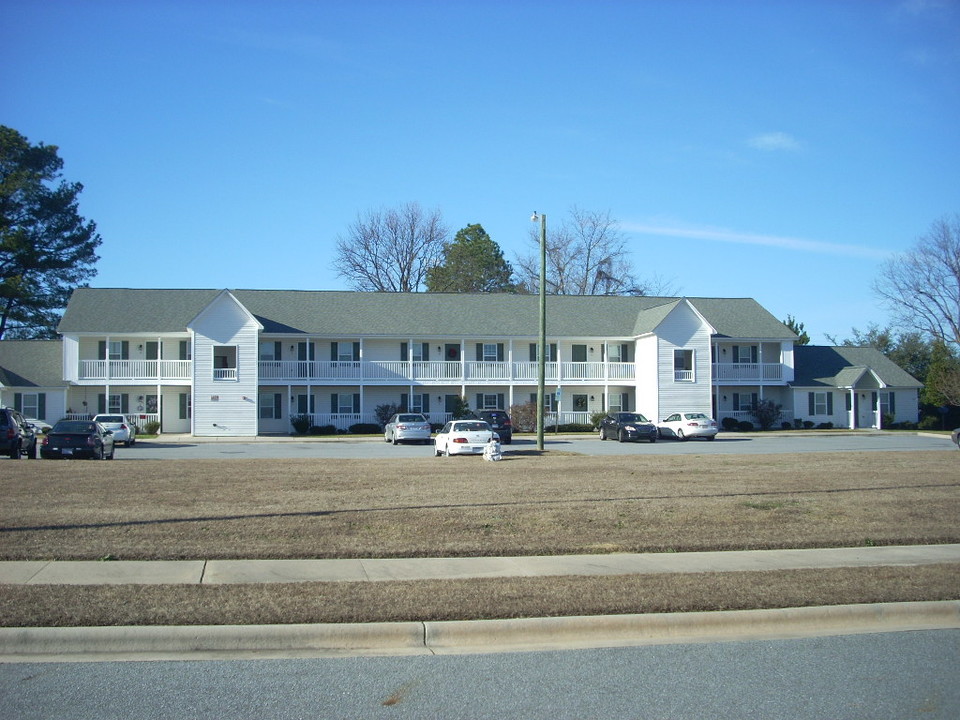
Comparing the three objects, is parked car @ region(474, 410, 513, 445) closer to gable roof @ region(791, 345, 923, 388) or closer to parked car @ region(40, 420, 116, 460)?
parked car @ region(40, 420, 116, 460)

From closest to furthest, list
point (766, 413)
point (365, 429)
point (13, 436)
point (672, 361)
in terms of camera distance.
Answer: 1. point (13, 436)
2. point (365, 429)
3. point (672, 361)
4. point (766, 413)

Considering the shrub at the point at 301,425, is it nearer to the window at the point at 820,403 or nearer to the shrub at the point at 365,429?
the shrub at the point at 365,429

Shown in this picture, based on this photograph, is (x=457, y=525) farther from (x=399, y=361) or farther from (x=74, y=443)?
(x=399, y=361)

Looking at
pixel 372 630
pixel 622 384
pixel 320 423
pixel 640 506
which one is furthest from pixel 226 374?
pixel 372 630

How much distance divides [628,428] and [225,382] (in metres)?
21.4

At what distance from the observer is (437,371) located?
51625 mm

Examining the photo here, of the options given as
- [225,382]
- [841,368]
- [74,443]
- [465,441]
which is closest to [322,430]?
[225,382]

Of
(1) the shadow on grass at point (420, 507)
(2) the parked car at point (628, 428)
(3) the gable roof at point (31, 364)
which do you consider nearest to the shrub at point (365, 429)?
(2) the parked car at point (628, 428)

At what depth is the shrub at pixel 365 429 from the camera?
49.4 meters

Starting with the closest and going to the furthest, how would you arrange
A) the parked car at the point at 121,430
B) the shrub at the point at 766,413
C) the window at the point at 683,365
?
the parked car at the point at 121,430 → the window at the point at 683,365 → the shrub at the point at 766,413

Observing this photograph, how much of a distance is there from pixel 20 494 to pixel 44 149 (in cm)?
5700

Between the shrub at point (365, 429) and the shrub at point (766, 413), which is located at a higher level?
the shrub at point (766, 413)

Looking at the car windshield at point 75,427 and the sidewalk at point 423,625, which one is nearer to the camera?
the sidewalk at point 423,625

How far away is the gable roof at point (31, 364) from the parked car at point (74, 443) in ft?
76.3
